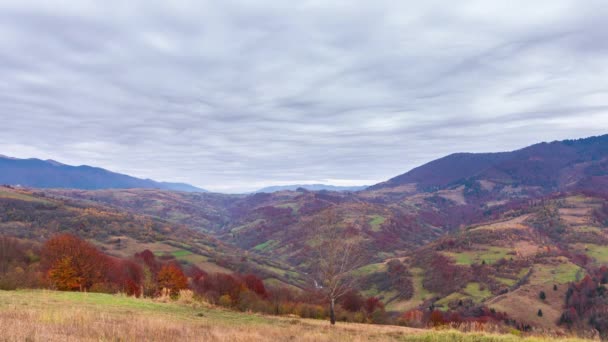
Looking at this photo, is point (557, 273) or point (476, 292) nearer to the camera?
point (476, 292)

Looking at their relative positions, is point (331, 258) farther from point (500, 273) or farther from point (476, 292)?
point (500, 273)

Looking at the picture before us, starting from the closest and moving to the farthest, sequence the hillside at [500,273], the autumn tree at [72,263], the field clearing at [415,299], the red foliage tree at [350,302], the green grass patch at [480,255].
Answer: the autumn tree at [72,263] → the red foliage tree at [350,302] → the hillside at [500,273] → the field clearing at [415,299] → the green grass patch at [480,255]

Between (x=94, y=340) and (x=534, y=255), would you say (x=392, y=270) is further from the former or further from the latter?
(x=94, y=340)

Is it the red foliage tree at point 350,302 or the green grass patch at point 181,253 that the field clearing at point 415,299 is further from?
the green grass patch at point 181,253

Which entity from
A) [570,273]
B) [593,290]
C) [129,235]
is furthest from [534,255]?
[129,235]

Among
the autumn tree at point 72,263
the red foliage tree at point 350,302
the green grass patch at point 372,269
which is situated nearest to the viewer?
the autumn tree at point 72,263

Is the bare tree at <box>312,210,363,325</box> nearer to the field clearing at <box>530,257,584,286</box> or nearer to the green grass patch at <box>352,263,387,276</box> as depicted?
the field clearing at <box>530,257,584,286</box>

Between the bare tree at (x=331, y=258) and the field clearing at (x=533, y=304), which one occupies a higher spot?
the bare tree at (x=331, y=258)

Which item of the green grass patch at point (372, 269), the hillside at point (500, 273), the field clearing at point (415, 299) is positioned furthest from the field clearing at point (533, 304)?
the green grass patch at point (372, 269)

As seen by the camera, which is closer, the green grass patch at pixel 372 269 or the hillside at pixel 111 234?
the hillside at pixel 111 234

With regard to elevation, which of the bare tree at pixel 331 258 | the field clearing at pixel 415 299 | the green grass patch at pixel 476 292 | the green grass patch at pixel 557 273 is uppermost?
the bare tree at pixel 331 258

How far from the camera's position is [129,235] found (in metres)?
171

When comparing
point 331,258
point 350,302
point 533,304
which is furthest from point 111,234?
point 533,304

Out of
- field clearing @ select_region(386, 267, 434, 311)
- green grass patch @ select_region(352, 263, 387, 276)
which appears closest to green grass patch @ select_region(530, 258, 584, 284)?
field clearing @ select_region(386, 267, 434, 311)
